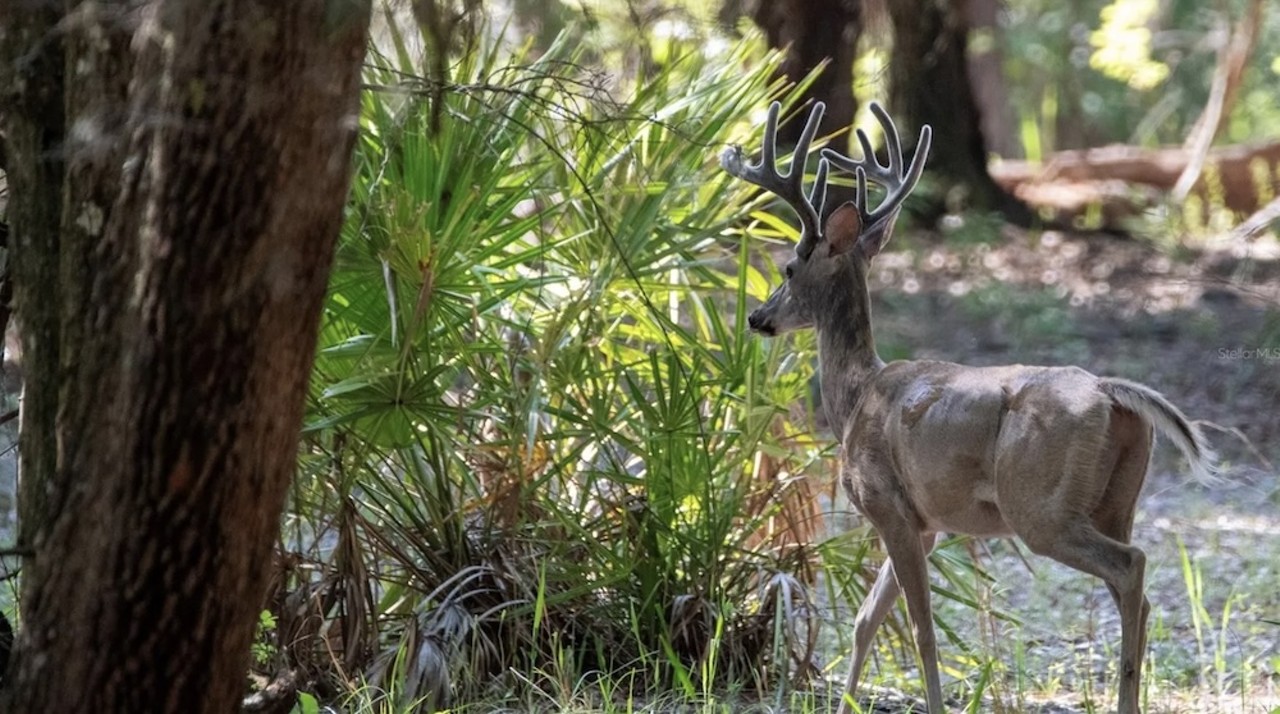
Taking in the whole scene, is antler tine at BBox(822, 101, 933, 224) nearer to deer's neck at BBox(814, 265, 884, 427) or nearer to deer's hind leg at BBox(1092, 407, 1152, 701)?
deer's neck at BBox(814, 265, 884, 427)

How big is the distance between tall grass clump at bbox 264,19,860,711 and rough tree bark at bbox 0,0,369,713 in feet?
5.49

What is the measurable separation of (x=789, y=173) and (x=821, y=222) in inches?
9.4

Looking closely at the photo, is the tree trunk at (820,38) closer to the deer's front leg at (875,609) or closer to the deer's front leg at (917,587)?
the deer's front leg at (875,609)

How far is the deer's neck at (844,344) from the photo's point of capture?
5664 millimetres

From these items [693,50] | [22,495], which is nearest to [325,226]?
[22,495]

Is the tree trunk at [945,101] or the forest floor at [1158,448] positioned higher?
the tree trunk at [945,101]

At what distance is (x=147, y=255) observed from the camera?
341 centimetres

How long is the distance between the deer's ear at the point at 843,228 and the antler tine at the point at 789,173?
0.21 feet

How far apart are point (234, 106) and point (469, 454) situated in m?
2.80

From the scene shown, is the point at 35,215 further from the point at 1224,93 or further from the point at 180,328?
the point at 1224,93

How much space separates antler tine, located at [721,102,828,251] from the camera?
548 centimetres

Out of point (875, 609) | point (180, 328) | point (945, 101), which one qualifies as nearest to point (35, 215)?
point (180, 328)

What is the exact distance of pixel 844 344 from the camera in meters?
5.72

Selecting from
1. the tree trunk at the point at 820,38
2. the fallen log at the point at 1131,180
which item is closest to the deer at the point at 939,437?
the tree trunk at the point at 820,38
